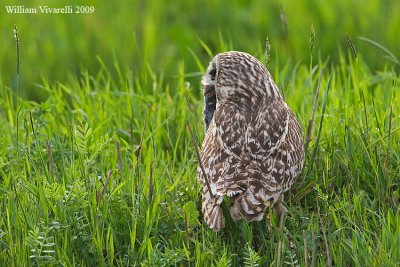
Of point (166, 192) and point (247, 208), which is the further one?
point (166, 192)

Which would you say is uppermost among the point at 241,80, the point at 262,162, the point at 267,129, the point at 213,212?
the point at 241,80

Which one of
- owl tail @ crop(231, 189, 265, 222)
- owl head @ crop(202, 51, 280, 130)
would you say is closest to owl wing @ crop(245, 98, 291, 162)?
owl head @ crop(202, 51, 280, 130)

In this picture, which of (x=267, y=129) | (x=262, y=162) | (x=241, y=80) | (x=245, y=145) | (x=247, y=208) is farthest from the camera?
(x=241, y=80)

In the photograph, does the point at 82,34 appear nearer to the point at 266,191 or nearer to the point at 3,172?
the point at 3,172

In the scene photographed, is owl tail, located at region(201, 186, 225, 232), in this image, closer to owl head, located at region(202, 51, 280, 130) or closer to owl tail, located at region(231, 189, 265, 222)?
owl tail, located at region(231, 189, 265, 222)

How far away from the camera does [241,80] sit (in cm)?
632

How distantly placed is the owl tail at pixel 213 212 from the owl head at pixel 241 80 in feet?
3.22

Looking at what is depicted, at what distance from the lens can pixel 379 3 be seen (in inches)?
380

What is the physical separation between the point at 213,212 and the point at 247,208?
20 centimetres

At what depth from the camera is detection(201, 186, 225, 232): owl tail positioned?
17.4 feet

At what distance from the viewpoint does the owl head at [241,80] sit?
20.5 feet

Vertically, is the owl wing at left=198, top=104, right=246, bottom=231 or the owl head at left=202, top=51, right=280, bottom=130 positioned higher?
the owl head at left=202, top=51, right=280, bottom=130

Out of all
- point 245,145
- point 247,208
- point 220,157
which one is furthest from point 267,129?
point 247,208

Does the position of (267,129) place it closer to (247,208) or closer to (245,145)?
(245,145)
